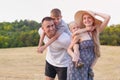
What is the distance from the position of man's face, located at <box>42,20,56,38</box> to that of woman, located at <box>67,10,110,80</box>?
1.03 ft

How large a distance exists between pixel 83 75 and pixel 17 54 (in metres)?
9.89

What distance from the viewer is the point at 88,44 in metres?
4.82

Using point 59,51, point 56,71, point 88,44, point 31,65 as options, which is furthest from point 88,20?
point 31,65

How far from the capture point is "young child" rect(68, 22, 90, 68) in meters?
4.82

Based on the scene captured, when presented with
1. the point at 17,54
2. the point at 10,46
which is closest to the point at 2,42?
the point at 10,46

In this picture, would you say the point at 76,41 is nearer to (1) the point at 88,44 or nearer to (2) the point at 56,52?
(1) the point at 88,44

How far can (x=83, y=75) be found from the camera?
488 centimetres

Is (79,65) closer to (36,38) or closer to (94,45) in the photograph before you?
(94,45)

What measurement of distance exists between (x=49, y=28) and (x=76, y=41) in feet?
1.27

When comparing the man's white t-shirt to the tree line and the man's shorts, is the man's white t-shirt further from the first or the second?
the tree line

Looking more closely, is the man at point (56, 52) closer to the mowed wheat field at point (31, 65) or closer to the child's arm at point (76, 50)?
the child's arm at point (76, 50)

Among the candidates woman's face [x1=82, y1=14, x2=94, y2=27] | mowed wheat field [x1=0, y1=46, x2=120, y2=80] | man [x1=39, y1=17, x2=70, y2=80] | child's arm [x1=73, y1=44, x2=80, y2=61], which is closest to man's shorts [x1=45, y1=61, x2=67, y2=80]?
man [x1=39, y1=17, x2=70, y2=80]

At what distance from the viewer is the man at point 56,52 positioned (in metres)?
5.11

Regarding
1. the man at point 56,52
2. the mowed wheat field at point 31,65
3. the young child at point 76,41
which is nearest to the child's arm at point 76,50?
the young child at point 76,41
